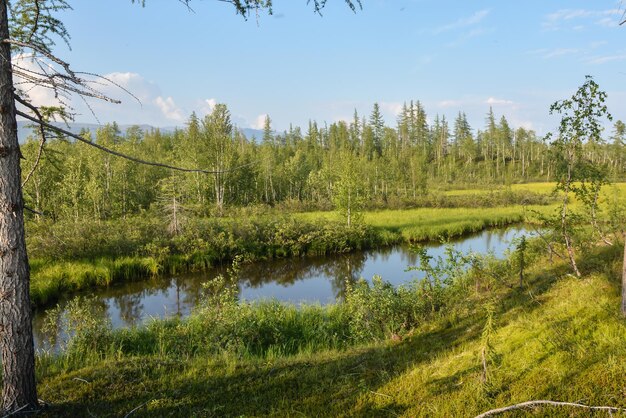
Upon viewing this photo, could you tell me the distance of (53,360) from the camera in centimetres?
682

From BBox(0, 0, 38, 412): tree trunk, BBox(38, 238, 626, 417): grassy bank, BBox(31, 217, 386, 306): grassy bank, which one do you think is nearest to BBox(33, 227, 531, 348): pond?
BBox(31, 217, 386, 306): grassy bank

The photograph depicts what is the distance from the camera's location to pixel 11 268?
425 centimetres

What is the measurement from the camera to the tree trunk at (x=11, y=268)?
13.6 feet

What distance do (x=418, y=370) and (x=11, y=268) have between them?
4.88m

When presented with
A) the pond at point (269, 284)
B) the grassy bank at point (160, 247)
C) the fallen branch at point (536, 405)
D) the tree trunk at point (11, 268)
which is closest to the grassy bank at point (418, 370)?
the fallen branch at point (536, 405)

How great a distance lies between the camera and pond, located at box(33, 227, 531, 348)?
14516 millimetres

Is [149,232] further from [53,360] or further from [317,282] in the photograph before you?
[53,360]

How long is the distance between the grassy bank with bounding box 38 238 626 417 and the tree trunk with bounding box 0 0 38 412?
0.50 meters

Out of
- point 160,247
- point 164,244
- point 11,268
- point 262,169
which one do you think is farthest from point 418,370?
point 262,169

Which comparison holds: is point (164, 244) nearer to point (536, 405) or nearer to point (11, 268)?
point (11, 268)

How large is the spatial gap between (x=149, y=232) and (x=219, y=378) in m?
17.4

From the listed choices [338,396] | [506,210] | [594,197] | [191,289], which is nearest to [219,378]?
[338,396]

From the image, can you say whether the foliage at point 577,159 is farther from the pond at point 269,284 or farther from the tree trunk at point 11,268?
the tree trunk at point 11,268

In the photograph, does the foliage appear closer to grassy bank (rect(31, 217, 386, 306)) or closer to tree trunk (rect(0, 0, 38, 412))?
tree trunk (rect(0, 0, 38, 412))
